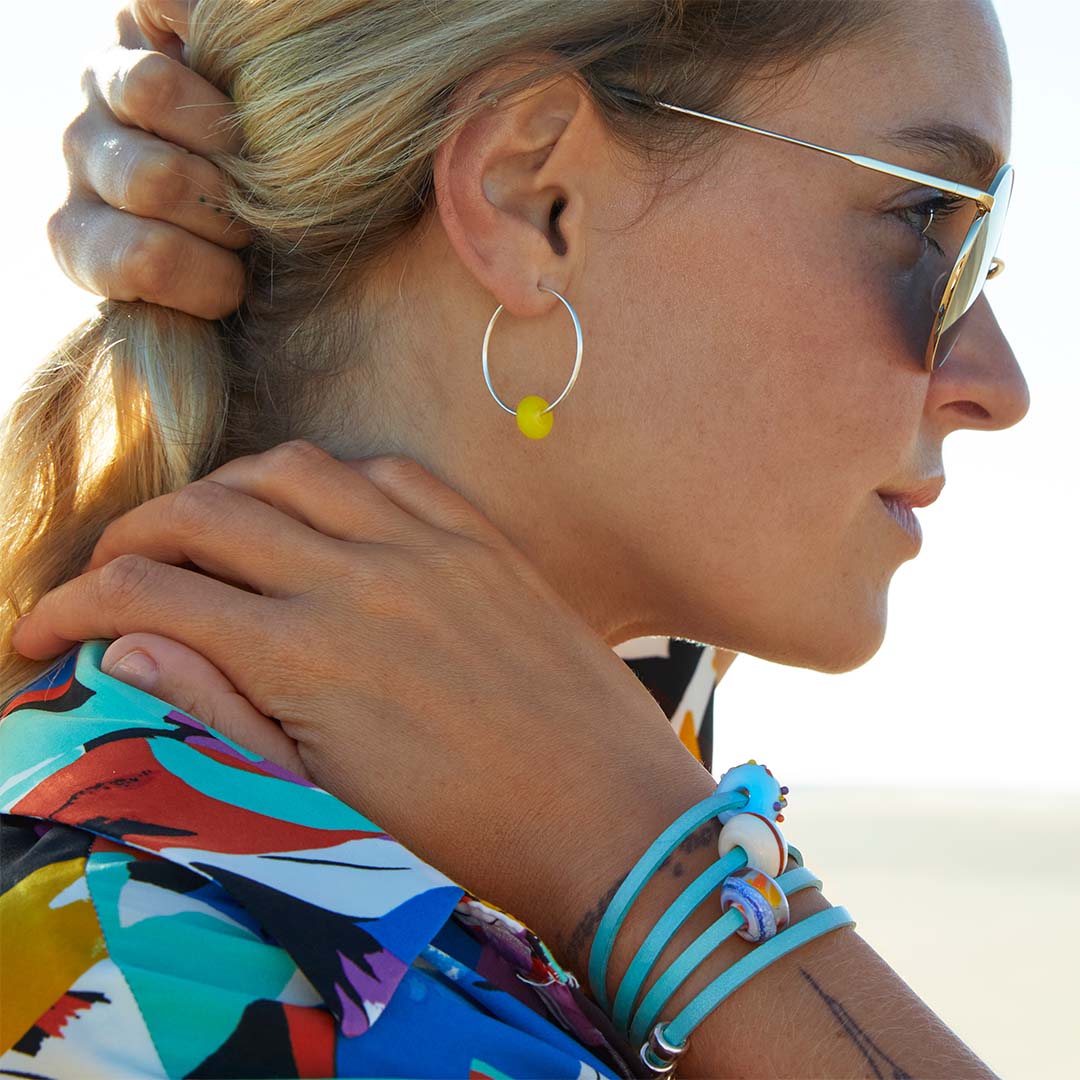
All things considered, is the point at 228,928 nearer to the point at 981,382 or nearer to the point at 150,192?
the point at 150,192

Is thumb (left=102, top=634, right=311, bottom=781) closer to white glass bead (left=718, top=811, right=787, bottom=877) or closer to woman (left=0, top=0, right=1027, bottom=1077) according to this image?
woman (left=0, top=0, right=1027, bottom=1077)

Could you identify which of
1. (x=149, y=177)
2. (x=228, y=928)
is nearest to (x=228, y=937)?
(x=228, y=928)

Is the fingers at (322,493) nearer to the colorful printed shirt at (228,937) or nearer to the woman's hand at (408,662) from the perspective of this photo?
the woman's hand at (408,662)

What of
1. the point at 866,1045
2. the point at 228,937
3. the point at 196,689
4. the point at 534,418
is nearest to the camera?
the point at 228,937

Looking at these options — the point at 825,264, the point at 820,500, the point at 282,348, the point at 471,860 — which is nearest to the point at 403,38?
the point at 282,348

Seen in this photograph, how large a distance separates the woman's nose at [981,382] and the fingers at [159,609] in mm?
1028

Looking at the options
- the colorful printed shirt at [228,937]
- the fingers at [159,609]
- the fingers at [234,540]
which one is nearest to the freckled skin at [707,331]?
the fingers at [234,540]

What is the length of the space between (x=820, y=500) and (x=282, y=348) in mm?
824

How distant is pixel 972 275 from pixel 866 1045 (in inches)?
41.6

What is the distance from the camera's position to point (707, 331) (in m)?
1.79

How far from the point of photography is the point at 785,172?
180 centimetres

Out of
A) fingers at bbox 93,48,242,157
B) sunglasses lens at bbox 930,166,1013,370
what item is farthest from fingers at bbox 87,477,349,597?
sunglasses lens at bbox 930,166,1013,370

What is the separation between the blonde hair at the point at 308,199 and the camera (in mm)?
1806

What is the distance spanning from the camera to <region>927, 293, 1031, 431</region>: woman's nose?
1.97 metres
